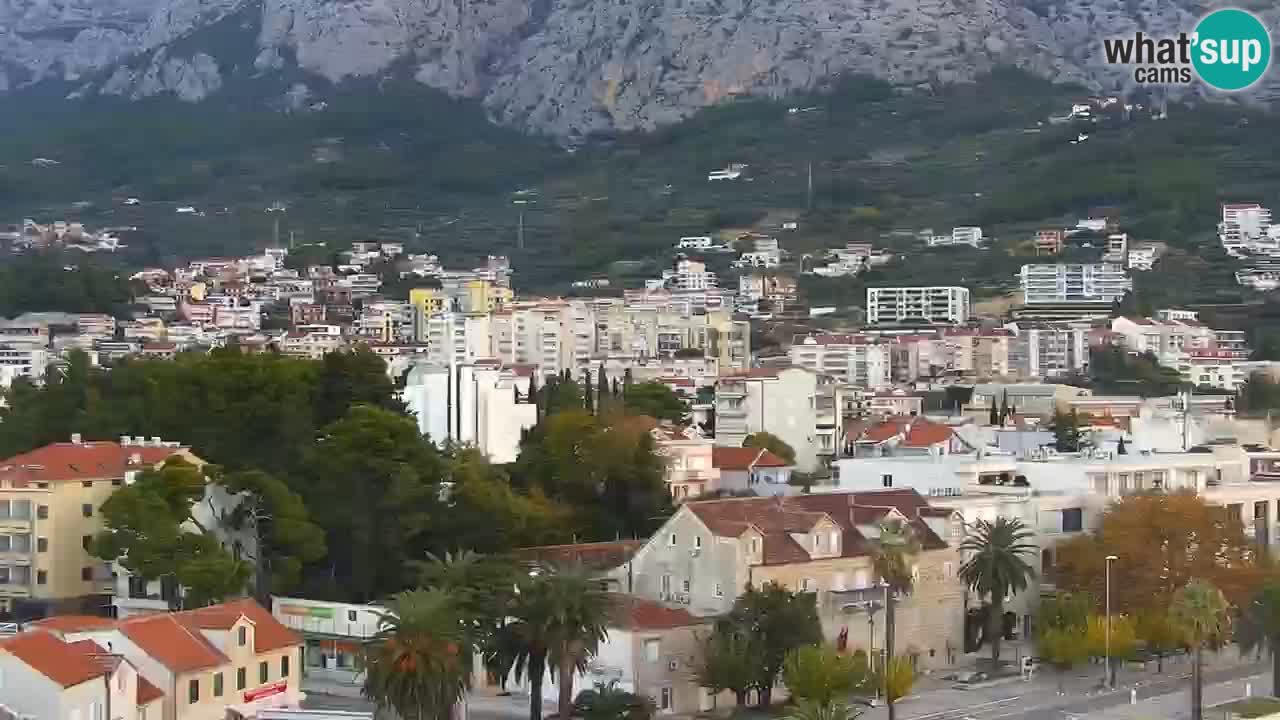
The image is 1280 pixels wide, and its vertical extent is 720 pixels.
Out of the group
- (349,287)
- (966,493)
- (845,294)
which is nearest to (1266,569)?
(966,493)

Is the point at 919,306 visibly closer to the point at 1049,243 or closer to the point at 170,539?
the point at 1049,243

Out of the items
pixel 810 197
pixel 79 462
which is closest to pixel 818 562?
pixel 79 462

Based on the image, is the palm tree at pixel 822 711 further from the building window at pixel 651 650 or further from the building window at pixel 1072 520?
the building window at pixel 1072 520

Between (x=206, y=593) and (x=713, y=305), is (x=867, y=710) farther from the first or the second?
(x=713, y=305)

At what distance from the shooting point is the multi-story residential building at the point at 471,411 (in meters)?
64.9

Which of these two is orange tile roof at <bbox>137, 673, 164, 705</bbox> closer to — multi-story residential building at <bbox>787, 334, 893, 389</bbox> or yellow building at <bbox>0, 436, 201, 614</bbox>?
yellow building at <bbox>0, 436, 201, 614</bbox>

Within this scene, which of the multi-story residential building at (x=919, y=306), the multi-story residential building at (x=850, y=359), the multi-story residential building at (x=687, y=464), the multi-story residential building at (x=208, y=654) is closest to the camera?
the multi-story residential building at (x=208, y=654)

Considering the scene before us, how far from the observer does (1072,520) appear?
4684 centimetres

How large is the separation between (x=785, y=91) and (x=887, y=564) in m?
141

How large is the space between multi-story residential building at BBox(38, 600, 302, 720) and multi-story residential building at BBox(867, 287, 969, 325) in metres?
90.8

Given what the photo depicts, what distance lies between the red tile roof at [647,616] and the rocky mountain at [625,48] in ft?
445

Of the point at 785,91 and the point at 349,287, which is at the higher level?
the point at 785,91

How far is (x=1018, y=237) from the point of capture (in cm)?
14000

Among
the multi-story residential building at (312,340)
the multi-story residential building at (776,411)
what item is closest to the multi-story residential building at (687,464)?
the multi-story residential building at (776,411)
